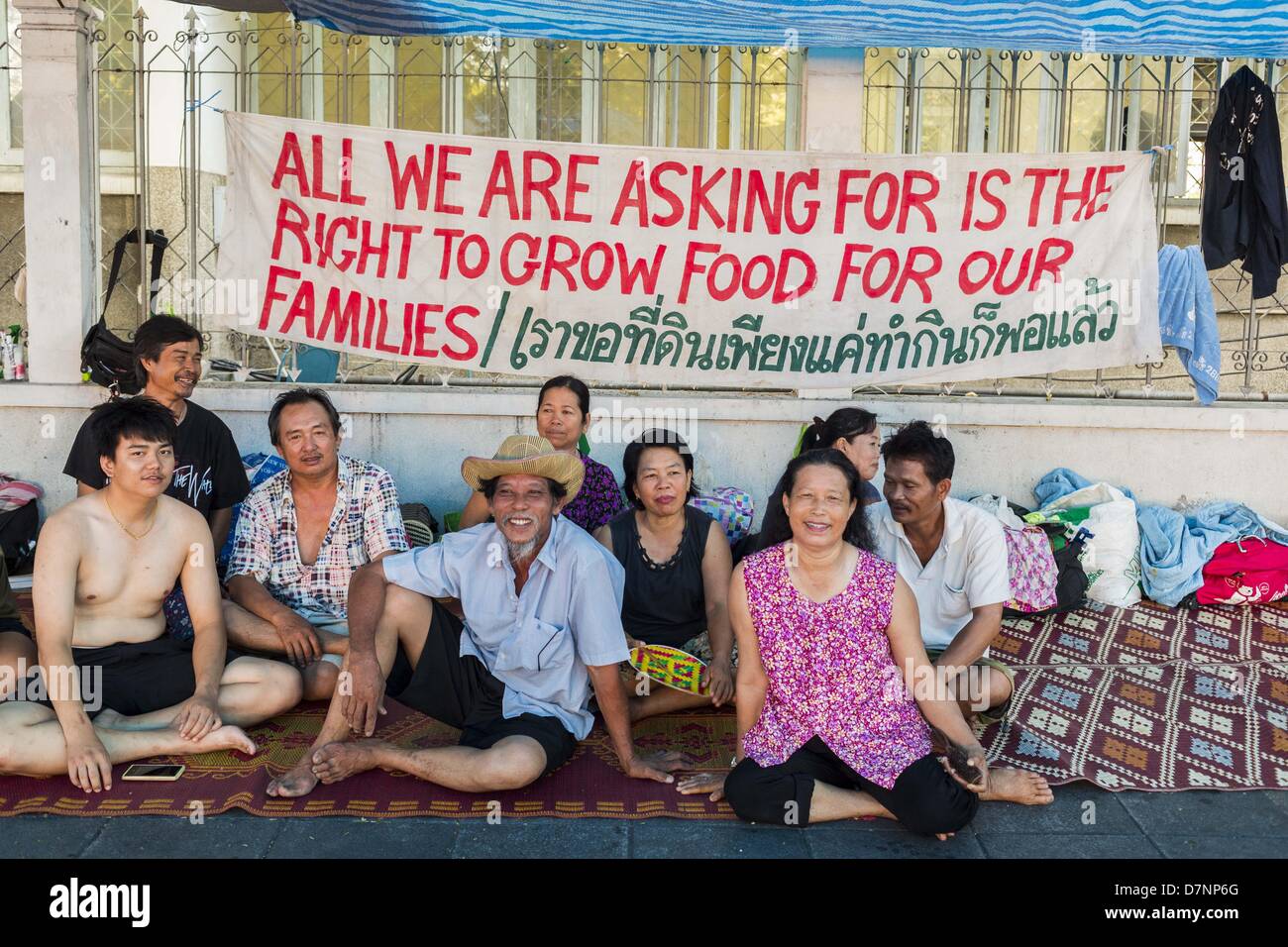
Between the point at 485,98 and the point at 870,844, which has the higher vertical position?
the point at 485,98

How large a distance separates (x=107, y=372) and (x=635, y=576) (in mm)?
3039

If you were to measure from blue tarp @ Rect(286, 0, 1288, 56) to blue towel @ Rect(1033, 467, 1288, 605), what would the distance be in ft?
6.99

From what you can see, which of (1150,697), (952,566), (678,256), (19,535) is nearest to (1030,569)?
(1150,697)

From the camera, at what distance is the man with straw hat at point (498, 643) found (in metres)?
3.78

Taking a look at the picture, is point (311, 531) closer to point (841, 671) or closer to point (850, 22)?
point (841, 671)

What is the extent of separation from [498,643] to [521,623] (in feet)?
0.47

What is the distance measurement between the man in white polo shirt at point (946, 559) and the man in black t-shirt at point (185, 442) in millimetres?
2671

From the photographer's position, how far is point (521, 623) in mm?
3904

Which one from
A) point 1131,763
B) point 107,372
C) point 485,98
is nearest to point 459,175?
point 107,372

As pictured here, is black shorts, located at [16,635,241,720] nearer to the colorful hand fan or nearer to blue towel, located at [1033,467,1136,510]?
the colorful hand fan

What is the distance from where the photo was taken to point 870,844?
3469mm

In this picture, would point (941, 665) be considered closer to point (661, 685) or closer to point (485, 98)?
point (661, 685)

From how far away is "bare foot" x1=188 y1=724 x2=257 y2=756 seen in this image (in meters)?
3.93

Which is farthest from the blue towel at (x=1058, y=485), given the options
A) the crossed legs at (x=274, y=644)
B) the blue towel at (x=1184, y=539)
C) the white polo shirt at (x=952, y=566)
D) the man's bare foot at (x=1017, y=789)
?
the crossed legs at (x=274, y=644)
